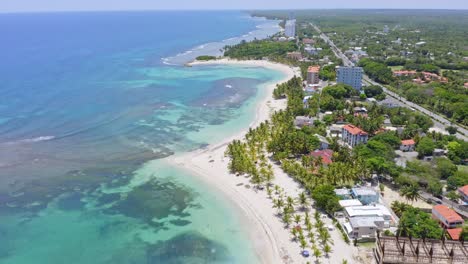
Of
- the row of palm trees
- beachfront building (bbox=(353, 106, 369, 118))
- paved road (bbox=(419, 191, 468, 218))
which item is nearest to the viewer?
the row of palm trees

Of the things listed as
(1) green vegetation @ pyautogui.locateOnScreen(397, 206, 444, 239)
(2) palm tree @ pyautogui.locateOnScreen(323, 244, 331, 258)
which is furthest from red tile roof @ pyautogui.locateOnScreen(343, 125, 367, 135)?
(2) palm tree @ pyautogui.locateOnScreen(323, 244, 331, 258)

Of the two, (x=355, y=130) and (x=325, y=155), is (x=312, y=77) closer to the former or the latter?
(x=355, y=130)

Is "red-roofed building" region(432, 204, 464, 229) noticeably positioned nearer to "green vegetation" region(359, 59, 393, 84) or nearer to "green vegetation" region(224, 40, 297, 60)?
"green vegetation" region(359, 59, 393, 84)

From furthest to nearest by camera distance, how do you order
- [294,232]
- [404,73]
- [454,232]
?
[404,73] < [454,232] < [294,232]

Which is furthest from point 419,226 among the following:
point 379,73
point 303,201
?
point 379,73

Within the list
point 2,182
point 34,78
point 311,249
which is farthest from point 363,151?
point 34,78
